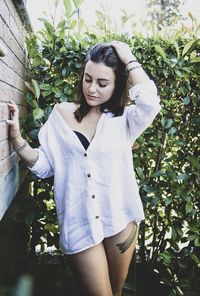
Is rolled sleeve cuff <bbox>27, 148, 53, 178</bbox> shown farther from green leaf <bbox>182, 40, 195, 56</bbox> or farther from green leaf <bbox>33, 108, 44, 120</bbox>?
green leaf <bbox>182, 40, 195, 56</bbox>

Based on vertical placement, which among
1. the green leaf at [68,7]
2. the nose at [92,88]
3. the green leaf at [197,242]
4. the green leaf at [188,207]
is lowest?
the green leaf at [197,242]

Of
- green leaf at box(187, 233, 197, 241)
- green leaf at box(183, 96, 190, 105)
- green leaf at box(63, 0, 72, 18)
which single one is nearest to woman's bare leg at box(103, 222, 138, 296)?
green leaf at box(187, 233, 197, 241)

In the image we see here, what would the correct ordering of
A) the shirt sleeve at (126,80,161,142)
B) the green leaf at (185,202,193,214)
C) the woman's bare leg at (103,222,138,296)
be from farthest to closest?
the green leaf at (185,202,193,214)
the woman's bare leg at (103,222,138,296)
the shirt sleeve at (126,80,161,142)

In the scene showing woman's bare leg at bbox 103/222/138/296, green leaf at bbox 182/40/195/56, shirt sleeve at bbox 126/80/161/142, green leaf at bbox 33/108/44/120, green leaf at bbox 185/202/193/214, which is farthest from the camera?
green leaf at bbox 185/202/193/214

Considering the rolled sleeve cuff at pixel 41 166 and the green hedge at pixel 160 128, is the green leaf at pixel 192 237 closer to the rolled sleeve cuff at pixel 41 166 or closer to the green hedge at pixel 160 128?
the green hedge at pixel 160 128

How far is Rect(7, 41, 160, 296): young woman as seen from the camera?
167 cm

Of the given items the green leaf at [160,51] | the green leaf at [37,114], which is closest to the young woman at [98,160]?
the green leaf at [37,114]

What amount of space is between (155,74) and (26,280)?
2.00 meters

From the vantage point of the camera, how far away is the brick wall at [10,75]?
151 cm

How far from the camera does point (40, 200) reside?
2473 millimetres

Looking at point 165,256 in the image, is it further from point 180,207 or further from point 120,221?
point 120,221

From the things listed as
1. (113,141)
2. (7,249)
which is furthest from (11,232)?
(113,141)

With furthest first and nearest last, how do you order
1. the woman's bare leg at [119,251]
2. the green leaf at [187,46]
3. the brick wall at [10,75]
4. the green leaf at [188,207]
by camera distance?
1. the green leaf at [188,207]
2. the green leaf at [187,46]
3. the woman's bare leg at [119,251]
4. the brick wall at [10,75]

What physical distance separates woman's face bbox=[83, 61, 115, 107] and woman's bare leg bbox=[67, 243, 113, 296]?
2.31 ft
